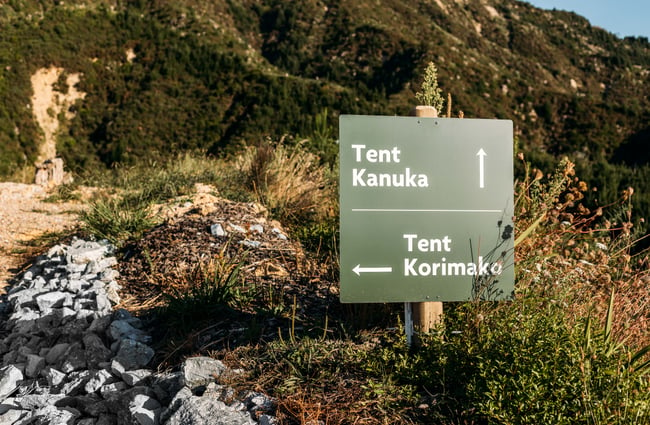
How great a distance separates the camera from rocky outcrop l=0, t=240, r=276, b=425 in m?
2.20

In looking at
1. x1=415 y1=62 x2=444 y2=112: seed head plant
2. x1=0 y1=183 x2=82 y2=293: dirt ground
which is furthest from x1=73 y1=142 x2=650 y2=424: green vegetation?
x1=0 y1=183 x2=82 y2=293: dirt ground

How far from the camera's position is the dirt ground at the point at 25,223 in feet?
16.2

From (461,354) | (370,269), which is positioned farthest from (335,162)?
(461,354)

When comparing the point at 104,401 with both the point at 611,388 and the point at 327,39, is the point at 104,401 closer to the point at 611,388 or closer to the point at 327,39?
the point at 611,388

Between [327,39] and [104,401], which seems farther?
[327,39]

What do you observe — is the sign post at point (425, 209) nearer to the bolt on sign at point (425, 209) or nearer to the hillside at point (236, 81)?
the bolt on sign at point (425, 209)

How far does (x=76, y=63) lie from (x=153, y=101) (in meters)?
5.34

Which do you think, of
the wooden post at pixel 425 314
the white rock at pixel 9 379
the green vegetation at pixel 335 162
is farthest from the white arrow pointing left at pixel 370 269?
the white rock at pixel 9 379

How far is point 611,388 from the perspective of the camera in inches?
74.1

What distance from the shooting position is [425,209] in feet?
7.96

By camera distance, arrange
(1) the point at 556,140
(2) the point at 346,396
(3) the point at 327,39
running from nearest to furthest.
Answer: (2) the point at 346,396 → (1) the point at 556,140 → (3) the point at 327,39

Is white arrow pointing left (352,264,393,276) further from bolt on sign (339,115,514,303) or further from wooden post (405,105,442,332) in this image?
wooden post (405,105,442,332)

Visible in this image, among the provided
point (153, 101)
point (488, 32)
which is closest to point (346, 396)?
point (153, 101)

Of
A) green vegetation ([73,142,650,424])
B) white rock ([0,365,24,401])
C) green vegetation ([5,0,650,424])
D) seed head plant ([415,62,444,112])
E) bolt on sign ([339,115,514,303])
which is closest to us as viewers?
green vegetation ([73,142,650,424])
